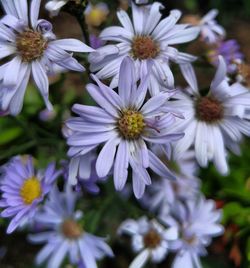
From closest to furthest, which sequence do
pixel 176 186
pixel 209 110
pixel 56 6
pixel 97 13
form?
pixel 56 6 < pixel 209 110 < pixel 97 13 < pixel 176 186

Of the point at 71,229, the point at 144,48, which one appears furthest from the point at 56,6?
the point at 71,229

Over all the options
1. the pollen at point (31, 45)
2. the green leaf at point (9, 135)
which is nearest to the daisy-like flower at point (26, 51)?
the pollen at point (31, 45)

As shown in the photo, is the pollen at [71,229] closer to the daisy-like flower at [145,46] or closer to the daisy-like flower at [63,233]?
the daisy-like flower at [63,233]

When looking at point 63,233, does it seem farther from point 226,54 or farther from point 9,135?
point 226,54

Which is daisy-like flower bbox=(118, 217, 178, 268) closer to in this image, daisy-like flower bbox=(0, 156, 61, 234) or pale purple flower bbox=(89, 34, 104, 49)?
daisy-like flower bbox=(0, 156, 61, 234)

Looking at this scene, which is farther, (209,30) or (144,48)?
(209,30)
